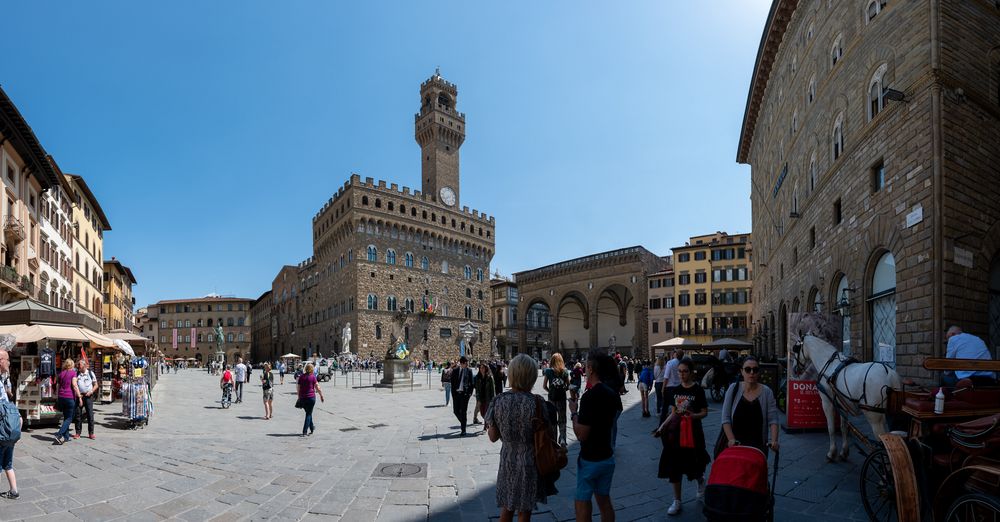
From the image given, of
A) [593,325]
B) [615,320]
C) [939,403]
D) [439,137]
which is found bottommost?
[593,325]

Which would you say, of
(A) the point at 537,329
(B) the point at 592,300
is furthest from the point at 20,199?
(A) the point at 537,329

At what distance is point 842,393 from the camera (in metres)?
6.83

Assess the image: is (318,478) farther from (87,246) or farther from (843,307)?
(87,246)

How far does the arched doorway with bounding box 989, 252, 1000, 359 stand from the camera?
960 centimetres

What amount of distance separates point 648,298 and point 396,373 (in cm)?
3647

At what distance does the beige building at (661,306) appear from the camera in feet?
176

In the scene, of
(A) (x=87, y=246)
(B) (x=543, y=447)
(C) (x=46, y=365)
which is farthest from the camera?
(A) (x=87, y=246)

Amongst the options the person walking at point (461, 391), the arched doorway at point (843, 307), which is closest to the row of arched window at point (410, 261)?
the person walking at point (461, 391)

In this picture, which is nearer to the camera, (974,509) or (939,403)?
(974,509)

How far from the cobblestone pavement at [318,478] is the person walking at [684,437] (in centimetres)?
40

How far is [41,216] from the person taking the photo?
87.7 feet

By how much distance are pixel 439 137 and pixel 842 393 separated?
2214 inches

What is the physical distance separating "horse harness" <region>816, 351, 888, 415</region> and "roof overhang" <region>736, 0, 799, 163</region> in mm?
15348

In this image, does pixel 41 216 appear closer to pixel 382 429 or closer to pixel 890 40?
pixel 382 429
